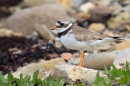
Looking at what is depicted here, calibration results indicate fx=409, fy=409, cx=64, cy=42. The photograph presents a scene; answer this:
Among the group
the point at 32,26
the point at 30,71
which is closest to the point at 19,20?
the point at 32,26

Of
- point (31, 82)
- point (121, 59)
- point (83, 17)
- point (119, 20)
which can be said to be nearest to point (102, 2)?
point (83, 17)

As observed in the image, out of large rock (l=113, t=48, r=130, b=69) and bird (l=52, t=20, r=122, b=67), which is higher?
bird (l=52, t=20, r=122, b=67)

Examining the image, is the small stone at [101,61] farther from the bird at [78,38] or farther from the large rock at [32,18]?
the large rock at [32,18]

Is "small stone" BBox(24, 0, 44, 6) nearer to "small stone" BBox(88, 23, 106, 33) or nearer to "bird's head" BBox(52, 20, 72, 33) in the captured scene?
"small stone" BBox(88, 23, 106, 33)

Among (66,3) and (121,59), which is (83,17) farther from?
(121,59)

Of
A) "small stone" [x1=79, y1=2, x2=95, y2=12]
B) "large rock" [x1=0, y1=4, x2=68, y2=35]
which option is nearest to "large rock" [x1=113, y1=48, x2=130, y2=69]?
"large rock" [x1=0, y1=4, x2=68, y2=35]

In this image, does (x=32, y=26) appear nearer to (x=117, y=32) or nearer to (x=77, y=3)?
(x=117, y=32)

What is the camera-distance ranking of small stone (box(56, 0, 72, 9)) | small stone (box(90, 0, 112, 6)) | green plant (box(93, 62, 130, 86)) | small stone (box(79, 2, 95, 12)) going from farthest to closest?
1. small stone (box(56, 0, 72, 9))
2. small stone (box(90, 0, 112, 6))
3. small stone (box(79, 2, 95, 12))
4. green plant (box(93, 62, 130, 86))
